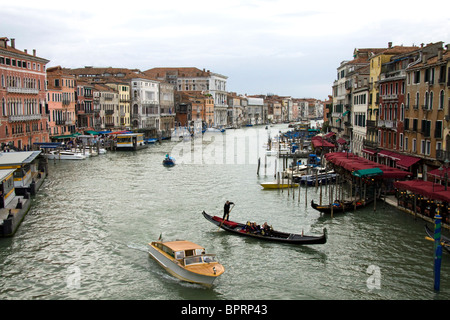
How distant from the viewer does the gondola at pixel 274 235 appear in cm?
1259

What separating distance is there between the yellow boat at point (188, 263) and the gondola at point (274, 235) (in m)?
2.71

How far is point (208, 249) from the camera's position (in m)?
12.9

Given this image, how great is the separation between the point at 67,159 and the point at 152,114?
29500 millimetres

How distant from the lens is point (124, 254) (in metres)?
12.5

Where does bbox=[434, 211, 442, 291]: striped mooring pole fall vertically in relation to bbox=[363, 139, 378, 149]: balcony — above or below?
below

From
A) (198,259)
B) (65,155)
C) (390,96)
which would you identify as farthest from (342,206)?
(65,155)

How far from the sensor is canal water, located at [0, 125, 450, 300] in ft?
33.7

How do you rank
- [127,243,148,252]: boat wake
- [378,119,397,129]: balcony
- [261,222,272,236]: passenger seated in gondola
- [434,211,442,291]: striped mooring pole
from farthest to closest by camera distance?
[378,119,397,129]: balcony
[261,222,272,236]: passenger seated in gondola
[127,243,148,252]: boat wake
[434,211,442,291]: striped mooring pole

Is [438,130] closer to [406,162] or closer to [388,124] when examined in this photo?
[406,162]

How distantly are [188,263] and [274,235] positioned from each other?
3607 millimetres

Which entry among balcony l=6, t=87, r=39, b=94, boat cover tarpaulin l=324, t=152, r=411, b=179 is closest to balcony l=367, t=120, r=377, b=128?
boat cover tarpaulin l=324, t=152, r=411, b=179

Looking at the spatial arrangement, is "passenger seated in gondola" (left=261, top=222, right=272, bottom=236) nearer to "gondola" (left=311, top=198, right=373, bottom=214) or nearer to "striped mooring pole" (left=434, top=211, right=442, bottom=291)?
"gondola" (left=311, top=198, right=373, bottom=214)
